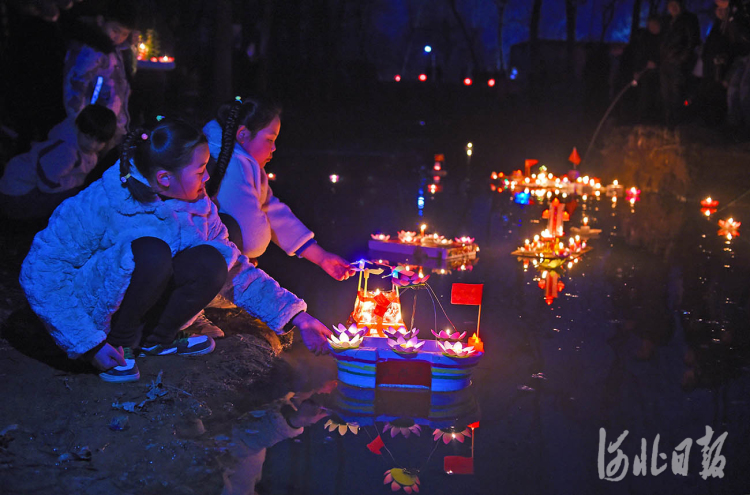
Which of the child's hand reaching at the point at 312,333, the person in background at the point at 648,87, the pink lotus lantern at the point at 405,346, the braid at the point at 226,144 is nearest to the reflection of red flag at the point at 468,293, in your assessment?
the pink lotus lantern at the point at 405,346

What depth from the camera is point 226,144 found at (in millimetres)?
3957

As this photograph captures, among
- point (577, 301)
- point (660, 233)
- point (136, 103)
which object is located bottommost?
point (577, 301)

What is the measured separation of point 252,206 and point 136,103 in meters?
9.99

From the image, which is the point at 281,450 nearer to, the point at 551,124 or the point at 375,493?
the point at 375,493

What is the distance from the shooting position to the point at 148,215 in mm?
3182

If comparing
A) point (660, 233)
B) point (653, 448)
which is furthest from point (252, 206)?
point (660, 233)

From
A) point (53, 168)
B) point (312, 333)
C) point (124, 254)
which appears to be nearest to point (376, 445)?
point (312, 333)

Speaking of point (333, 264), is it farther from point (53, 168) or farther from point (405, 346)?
point (53, 168)

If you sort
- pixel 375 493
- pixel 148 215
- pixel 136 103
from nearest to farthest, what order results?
pixel 375 493
pixel 148 215
pixel 136 103

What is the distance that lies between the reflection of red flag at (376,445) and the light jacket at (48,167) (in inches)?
184

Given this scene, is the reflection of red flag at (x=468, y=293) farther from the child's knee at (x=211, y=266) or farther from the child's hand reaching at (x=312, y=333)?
the child's knee at (x=211, y=266)

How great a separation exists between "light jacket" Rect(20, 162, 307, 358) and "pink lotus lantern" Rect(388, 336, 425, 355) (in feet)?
3.83

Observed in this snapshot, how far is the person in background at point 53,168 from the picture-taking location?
20.8 ft

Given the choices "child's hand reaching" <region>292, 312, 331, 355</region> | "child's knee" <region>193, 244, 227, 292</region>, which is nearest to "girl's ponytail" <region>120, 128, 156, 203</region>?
"child's knee" <region>193, 244, 227, 292</region>
